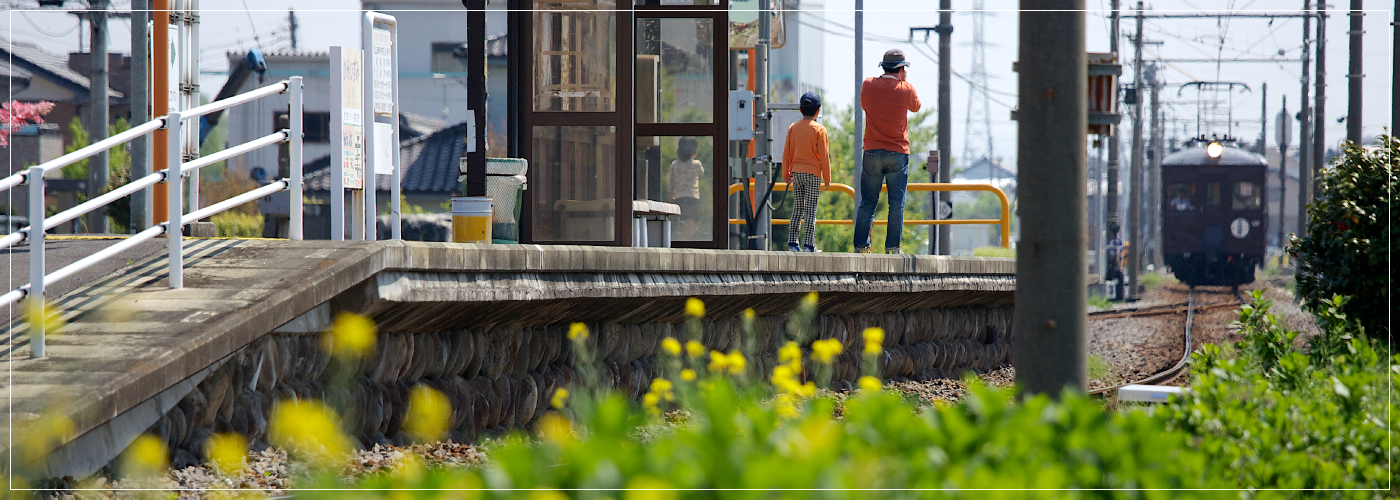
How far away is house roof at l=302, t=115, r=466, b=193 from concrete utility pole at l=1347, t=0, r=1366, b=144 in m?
25.6

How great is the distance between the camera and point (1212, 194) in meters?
28.1

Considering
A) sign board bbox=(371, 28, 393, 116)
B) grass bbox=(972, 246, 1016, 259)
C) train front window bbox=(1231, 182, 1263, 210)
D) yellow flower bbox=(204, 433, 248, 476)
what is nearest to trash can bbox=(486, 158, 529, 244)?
sign board bbox=(371, 28, 393, 116)

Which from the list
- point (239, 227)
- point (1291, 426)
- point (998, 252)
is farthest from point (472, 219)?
point (998, 252)

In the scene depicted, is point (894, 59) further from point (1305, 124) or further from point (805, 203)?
point (1305, 124)

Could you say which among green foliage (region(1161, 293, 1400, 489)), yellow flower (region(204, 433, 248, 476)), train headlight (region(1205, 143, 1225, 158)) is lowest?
yellow flower (region(204, 433, 248, 476))

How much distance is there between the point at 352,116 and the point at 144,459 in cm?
336

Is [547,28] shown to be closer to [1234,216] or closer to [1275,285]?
[1234,216]

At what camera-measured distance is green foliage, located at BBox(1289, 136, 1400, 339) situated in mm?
7715

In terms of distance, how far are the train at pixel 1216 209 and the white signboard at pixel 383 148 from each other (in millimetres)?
24427

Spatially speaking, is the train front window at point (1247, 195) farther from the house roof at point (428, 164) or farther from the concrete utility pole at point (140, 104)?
the concrete utility pole at point (140, 104)

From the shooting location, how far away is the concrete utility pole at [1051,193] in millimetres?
3463

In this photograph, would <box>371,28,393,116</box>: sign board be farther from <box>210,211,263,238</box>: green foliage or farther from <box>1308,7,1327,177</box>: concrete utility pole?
<box>1308,7,1327,177</box>: concrete utility pole

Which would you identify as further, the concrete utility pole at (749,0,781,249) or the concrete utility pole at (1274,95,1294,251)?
the concrete utility pole at (1274,95,1294,251)

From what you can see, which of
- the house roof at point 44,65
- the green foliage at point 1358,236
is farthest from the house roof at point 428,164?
the green foliage at point 1358,236
